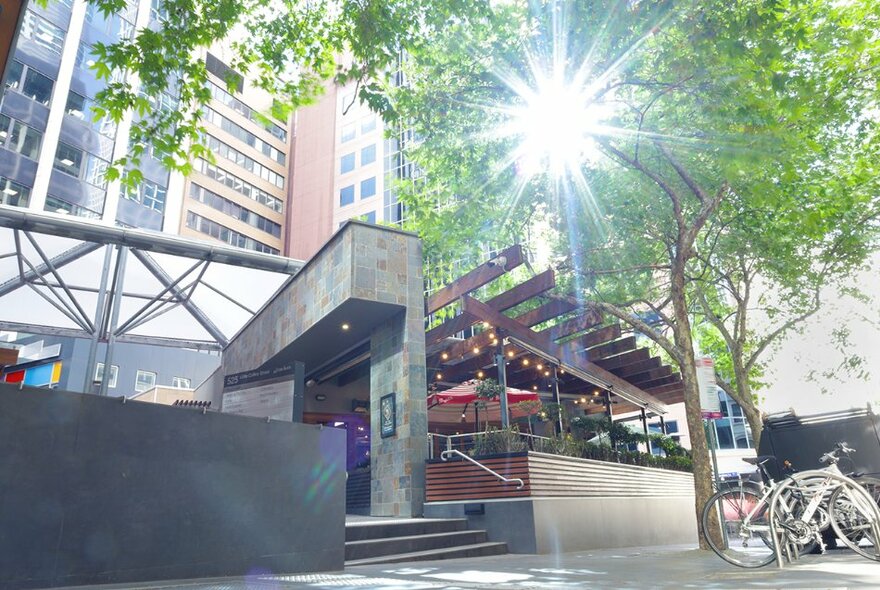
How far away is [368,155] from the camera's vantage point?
45312 mm

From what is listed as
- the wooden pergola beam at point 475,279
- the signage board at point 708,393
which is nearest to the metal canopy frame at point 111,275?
the wooden pergola beam at point 475,279

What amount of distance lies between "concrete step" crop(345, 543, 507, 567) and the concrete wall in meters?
1.78

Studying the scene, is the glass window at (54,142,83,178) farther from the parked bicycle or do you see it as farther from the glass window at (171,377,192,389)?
the parked bicycle

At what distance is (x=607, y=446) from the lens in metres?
13.5

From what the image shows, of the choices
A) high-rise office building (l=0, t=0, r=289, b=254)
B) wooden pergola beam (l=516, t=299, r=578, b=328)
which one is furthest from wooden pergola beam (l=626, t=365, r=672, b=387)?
high-rise office building (l=0, t=0, r=289, b=254)

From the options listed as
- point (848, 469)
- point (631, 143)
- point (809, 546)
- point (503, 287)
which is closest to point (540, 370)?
point (503, 287)

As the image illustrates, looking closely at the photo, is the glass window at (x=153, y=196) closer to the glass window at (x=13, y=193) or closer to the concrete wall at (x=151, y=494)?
the glass window at (x=13, y=193)

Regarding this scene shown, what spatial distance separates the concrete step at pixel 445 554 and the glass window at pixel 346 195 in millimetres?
38032

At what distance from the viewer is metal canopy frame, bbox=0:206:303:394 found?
1502 centimetres

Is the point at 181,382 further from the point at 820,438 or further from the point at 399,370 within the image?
the point at 820,438

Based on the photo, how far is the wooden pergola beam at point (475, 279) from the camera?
1240cm

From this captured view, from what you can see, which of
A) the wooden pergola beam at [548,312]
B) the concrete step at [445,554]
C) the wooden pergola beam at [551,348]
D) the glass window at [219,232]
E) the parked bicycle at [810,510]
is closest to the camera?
the parked bicycle at [810,510]

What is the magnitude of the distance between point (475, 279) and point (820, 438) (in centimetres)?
690

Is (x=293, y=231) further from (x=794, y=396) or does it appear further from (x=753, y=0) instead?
(x=753, y=0)
